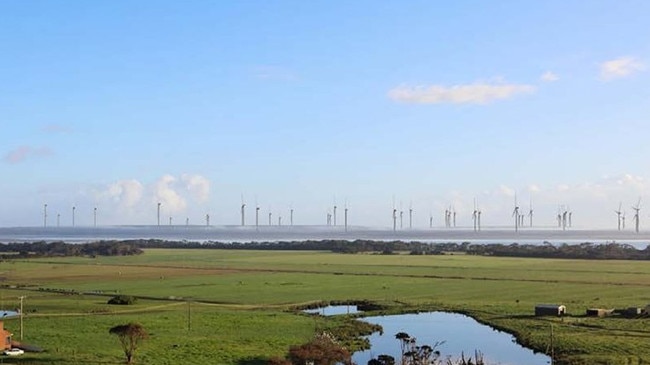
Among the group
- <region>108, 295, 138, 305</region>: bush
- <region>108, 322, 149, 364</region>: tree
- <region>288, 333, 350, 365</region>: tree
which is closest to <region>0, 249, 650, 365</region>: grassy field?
<region>108, 322, 149, 364</region>: tree

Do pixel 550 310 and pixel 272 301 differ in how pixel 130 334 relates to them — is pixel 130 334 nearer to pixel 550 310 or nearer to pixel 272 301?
pixel 272 301

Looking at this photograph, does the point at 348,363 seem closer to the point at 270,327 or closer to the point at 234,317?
the point at 270,327

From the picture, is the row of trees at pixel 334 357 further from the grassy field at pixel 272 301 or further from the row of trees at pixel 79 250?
the row of trees at pixel 79 250

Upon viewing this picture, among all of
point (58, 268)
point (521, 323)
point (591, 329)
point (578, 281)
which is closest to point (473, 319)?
point (521, 323)

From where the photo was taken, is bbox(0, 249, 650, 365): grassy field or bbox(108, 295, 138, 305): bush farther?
bbox(108, 295, 138, 305): bush

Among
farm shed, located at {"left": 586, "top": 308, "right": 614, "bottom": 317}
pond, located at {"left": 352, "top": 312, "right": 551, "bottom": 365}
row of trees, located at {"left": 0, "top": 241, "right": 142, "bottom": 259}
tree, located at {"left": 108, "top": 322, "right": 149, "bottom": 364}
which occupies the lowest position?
pond, located at {"left": 352, "top": 312, "right": 551, "bottom": 365}

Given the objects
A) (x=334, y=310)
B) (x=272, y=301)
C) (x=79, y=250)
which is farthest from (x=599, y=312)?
(x=79, y=250)

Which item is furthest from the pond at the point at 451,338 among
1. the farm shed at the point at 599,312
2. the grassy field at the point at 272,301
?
the farm shed at the point at 599,312

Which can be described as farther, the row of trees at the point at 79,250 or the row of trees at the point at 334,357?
the row of trees at the point at 79,250

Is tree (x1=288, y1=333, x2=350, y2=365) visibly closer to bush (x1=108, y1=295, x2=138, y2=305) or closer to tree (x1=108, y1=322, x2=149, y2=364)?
tree (x1=108, y1=322, x2=149, y2=364)
